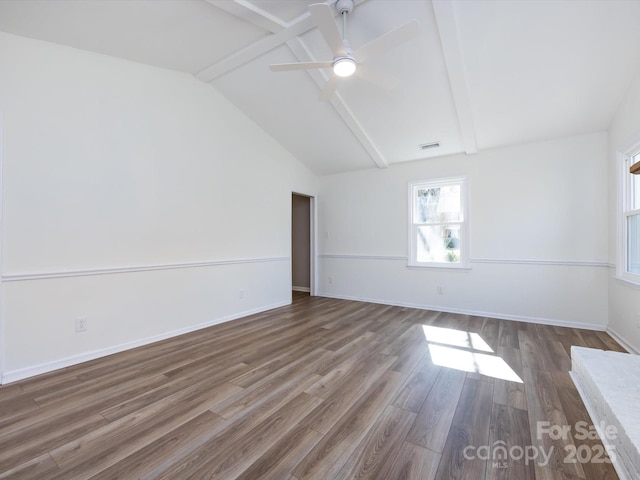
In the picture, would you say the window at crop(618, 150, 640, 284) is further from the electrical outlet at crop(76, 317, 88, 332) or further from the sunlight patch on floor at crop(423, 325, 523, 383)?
the electrical outlet at crop(76, 317, 88, 332)

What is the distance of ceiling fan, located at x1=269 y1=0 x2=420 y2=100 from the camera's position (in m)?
2.03

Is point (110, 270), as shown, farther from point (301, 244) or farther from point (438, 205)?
point (438, 205)

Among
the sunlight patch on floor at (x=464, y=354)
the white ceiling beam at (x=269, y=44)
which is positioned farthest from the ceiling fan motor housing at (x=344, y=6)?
the sunlight patch on floor at (x=464, y=354)

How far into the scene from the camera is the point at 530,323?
3.96 metres

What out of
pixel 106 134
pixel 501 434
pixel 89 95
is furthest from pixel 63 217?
pixel 501 434

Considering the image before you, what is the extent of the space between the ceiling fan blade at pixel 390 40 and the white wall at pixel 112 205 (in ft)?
7.86

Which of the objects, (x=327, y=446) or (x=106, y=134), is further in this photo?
(x=106, y=134)

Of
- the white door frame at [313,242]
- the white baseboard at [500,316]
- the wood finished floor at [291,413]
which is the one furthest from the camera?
the white door frame at [313,242]

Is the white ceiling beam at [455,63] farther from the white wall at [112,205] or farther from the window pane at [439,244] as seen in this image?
the white wall at [112,205]

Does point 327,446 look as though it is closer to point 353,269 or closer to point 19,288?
point 19,288

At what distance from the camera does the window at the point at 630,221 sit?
296 centimetres

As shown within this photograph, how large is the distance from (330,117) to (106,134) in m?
2.73

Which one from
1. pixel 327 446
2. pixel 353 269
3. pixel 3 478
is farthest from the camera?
pixel 353 269

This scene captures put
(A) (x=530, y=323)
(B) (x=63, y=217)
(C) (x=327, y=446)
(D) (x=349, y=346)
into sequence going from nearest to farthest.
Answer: (C) (x=327, y=446), (B) (x=63, y=217), (D) (x=349, y=346), (A) (x=530, y=323)
